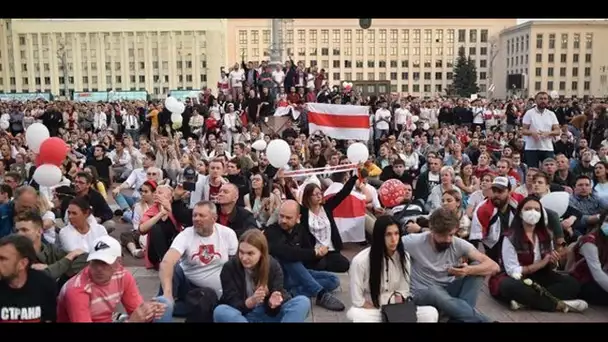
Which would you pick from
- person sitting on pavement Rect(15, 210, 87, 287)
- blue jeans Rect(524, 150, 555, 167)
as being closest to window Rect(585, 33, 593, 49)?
blue jeans Rect(524, 150, 555, 167)

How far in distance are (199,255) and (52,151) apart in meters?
2.90

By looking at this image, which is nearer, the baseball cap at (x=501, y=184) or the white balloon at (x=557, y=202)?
the baseball cap at (x=501, y=184)

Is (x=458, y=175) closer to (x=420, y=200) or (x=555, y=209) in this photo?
(x=420, y=200)

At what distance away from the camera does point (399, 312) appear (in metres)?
4.63

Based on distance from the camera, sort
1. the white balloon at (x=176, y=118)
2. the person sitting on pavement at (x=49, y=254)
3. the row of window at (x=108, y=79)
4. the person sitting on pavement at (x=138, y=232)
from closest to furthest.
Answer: the person sitting on pavement at (x=49, y=254)
the person sitting on pavement at (x=138, y=232)
the white balloon at (x=176, y=118)
the row of window at (x=108, y=79)

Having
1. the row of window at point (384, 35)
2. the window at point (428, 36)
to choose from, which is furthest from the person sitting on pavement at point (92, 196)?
the window at point (428, 36)

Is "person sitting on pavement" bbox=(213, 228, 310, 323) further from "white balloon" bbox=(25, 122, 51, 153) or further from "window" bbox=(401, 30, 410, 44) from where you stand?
"window" bbox=(401, 30, 410, 44)

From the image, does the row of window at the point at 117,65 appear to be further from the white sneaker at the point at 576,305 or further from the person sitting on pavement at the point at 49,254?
the white sneaker at the point at 576,305

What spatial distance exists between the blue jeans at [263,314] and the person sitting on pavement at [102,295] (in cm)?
46

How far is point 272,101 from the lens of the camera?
19.3 m

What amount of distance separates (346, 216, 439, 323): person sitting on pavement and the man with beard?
204cm

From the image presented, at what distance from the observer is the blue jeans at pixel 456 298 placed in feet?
16.3

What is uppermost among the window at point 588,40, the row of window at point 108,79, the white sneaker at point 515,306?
the window at point 588,40
